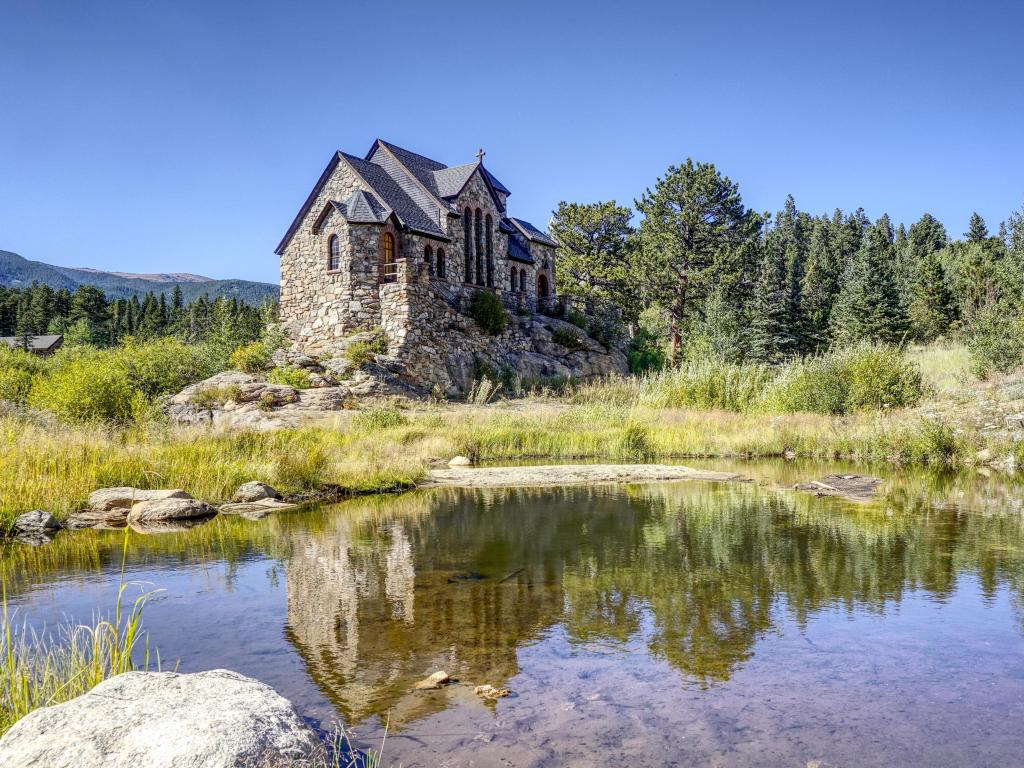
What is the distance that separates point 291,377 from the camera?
28.1m

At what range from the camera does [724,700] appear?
5035mm

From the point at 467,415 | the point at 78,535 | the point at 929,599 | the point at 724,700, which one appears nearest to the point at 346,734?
the point at 724,700

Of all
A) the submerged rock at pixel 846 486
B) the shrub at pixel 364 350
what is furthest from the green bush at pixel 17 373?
the submerged rock at pixel 846 486

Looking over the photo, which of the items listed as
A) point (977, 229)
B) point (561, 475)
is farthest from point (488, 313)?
point (977, 229)

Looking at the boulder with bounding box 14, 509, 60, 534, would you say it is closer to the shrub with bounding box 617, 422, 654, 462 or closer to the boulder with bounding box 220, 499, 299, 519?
the boulder with bounding box 220, 499, 299, 519

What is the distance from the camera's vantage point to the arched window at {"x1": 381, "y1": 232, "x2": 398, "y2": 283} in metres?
34.0

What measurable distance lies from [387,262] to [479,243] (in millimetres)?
6421

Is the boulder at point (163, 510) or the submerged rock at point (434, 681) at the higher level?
the boulder at point (163, 510)

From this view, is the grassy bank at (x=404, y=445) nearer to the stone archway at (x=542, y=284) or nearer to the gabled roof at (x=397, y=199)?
the gabled roof at (x=397, y=199)

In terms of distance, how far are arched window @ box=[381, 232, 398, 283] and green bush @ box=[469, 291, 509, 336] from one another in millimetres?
4465

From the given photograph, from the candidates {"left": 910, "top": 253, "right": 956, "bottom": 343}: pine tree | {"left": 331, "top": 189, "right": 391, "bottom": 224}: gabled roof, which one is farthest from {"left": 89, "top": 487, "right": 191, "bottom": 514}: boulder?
{"left": 910, "top": 253, "right": 956, "bottom": 343}: pine tree

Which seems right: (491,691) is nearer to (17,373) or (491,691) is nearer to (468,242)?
(17,373)

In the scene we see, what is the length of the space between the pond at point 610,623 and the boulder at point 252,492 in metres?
1.38

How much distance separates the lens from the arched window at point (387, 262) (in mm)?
34031
